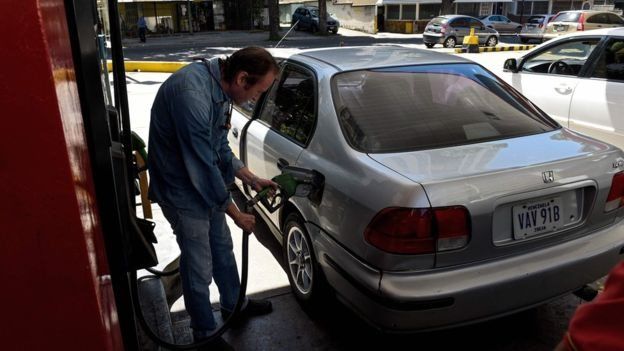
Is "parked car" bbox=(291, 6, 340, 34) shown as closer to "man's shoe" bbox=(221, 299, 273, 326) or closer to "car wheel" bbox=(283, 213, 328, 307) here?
"car wheel" bbox=(283, 213, 328, 307)

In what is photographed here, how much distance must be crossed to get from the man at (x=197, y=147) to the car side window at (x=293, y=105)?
67 centimetres

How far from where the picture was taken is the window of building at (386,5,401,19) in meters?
38.2

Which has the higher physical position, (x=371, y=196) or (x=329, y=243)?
(x=371, y=196)

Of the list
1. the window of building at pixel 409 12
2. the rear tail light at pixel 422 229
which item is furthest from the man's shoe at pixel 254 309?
the window of building at pixel 409 12

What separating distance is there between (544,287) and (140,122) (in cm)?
770

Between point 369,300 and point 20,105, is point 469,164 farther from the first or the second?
point 20,105

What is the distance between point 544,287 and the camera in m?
2.54

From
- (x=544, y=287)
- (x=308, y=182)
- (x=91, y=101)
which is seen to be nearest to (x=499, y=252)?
(x=544, y=287)

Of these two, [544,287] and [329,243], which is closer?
[544,287]

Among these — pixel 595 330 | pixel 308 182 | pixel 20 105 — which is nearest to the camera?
pixel 20 105

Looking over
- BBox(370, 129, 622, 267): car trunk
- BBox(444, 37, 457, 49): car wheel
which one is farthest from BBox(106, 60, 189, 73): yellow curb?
BBox(370, 129, 622, 267): car trunk

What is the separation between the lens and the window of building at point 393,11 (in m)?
38.2

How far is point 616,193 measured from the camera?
2740 millimetres

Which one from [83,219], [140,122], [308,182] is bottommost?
[140,122]
